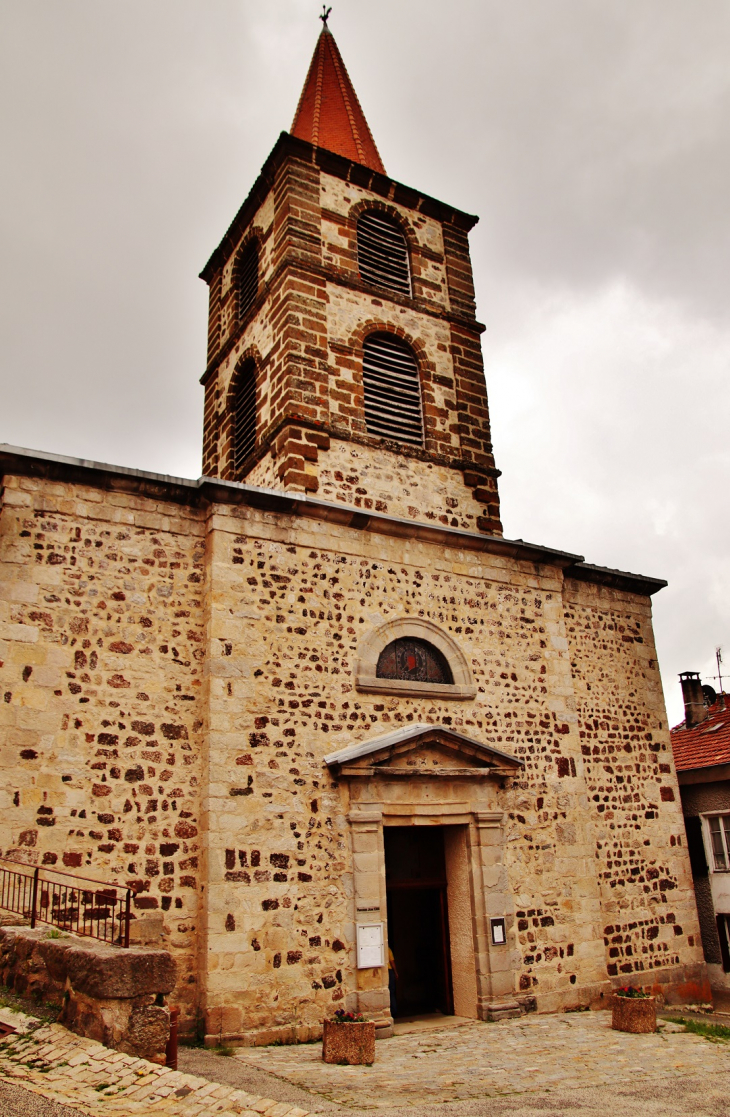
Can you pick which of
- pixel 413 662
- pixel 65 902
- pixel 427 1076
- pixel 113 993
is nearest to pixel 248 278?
pixel 413 662

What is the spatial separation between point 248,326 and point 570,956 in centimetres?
1043

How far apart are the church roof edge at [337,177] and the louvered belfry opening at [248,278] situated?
0.53 meters

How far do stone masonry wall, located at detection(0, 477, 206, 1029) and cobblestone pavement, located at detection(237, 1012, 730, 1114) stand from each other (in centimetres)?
191

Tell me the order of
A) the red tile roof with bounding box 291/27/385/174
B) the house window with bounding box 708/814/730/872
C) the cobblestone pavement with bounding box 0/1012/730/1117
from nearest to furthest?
the cobblestone pavement with bounding box 0/1012/730/1117 → the house window with bounding box 708/814/730/872 → the red tile roof with bounding box 291/27/385/174

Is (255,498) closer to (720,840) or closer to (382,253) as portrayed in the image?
(382,253)

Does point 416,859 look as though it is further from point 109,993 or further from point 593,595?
point 109,993

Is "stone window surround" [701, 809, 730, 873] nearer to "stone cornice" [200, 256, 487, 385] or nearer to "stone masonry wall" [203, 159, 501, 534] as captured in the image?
"stone masonry wall" [203, 159, 501, 534]

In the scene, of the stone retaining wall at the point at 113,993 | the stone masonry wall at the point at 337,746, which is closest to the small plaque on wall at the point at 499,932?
the stone masonry wall at the point at 337,746

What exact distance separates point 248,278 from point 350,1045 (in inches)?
458

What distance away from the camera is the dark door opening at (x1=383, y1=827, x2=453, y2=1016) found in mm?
9891

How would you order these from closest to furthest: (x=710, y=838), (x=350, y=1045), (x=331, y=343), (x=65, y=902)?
(x=350, y=1045)
(x=65, y=902)
(x=331, y=343)
(x=710, y=838)

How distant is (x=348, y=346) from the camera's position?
11875mm

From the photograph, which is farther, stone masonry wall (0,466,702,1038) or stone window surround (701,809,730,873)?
stone window surround (701,809,730,873)

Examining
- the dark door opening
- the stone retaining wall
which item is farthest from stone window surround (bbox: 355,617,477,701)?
the stone retaining wall
